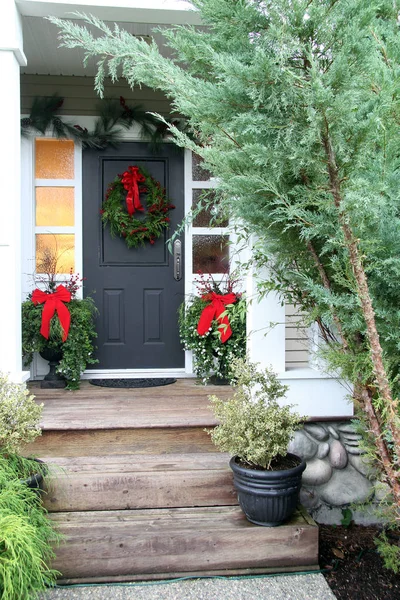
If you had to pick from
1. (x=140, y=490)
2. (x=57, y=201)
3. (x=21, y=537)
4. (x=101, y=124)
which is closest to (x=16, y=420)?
(x=21, y=537)

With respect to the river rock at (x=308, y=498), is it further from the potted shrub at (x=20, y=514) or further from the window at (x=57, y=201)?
the window at (x=57, y=201)

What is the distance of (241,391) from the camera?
243 centimetres

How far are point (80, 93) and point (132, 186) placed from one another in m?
0.83

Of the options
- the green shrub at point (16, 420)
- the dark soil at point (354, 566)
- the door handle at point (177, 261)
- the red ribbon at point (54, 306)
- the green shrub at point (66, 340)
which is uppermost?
the door handle at point (177, 261)

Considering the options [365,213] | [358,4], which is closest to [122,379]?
[365,213]

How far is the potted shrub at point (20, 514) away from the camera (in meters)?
1.76

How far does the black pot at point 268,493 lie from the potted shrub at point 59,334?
188 centimetres

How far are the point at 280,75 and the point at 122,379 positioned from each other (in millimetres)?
2995

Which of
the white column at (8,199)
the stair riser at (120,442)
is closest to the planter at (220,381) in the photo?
the stair riser at (120,442)

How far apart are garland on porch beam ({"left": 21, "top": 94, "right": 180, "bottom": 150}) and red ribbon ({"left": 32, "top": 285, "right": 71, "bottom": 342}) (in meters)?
1.22

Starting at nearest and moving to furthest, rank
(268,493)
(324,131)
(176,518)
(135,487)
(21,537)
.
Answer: (324,131) → (21,537) → (268,493) → (176,518) → (135,487)

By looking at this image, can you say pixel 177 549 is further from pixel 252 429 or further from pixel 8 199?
pixel 8 199

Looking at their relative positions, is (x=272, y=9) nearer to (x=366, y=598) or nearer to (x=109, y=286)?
(x=366, y=598)

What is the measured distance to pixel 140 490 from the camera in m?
2.46
